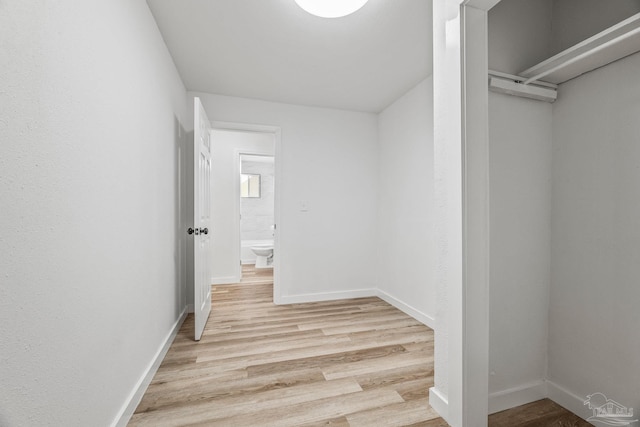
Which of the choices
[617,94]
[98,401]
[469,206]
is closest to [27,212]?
[98,401]

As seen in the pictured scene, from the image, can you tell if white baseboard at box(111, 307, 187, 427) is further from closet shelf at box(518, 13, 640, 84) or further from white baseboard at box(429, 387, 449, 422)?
closet shelf at box(518, 13, 640, 84)

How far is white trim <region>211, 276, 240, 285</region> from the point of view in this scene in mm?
4098

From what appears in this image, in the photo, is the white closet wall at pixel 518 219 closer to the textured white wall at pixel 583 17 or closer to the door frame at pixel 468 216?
the textured white wall at pixel 583 17

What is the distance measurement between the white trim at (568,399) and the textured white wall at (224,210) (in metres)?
3.69

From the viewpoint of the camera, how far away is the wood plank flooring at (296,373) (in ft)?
4.79

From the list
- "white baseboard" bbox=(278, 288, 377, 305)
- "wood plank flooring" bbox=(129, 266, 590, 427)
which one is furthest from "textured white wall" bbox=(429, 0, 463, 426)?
"white baseboard" bbox=(278, 288, 377, 305)

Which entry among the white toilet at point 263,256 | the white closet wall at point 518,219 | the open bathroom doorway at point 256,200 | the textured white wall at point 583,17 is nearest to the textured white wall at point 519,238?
the white closet wall at point 518,219

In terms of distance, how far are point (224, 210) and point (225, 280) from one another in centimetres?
106

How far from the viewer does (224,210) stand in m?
4.12

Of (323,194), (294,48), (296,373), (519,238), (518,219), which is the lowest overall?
(296,373)

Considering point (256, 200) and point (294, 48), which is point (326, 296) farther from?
point (256, 200)

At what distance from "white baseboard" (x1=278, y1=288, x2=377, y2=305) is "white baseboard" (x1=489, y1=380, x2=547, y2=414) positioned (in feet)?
6.90

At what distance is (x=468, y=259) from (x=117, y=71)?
1.96m

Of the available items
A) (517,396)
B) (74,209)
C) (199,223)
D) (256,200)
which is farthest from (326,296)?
(256,200)
